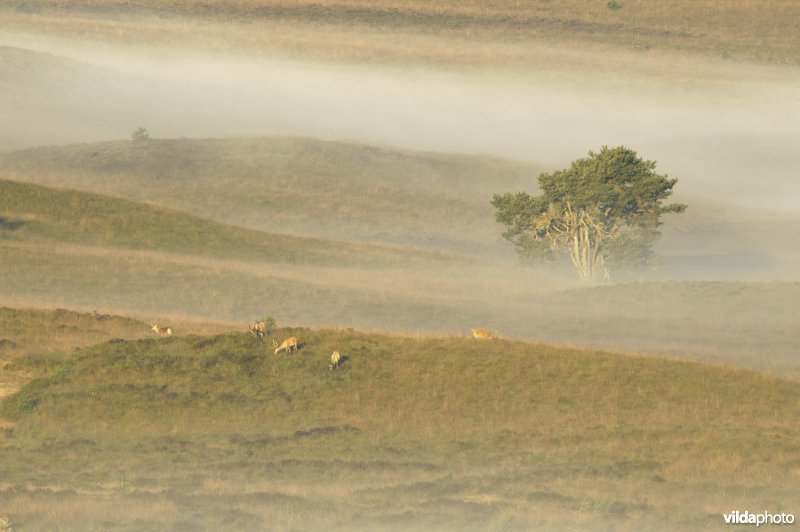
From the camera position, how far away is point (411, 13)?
18912 cm

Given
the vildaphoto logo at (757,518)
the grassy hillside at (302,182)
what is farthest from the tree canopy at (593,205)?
the vildaphoto logo at (757,518)

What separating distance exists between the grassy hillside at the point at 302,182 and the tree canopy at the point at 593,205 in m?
17.9

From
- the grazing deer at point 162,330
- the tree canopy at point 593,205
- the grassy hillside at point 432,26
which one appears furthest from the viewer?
the grassy hillside at point 432,26

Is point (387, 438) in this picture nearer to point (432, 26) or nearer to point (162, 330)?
point (162, 330)

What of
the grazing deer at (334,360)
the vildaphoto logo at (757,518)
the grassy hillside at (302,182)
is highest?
the grassy hillside at (302,182)

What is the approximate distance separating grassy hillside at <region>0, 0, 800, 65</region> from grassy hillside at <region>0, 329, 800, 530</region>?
476ft

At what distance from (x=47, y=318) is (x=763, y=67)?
142m

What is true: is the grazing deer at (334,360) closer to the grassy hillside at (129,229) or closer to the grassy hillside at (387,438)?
the grassy hillside at (387,438)

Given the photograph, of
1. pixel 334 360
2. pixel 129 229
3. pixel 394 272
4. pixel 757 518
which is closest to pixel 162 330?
pixel 334 360

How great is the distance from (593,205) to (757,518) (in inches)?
2080

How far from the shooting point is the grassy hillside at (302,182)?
10362 cm

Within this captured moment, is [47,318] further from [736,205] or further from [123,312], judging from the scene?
[736,205]

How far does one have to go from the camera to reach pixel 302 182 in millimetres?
114750

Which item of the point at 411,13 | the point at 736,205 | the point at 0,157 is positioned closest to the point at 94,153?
the point at 0,157
